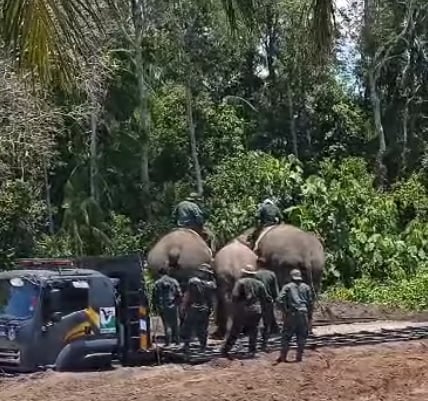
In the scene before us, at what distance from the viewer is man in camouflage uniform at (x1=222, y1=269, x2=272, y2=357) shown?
1653cm

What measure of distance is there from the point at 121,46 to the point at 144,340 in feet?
59.6

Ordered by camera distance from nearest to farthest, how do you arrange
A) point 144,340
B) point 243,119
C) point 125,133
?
point 144,340 → point 125,133 → point 243,119

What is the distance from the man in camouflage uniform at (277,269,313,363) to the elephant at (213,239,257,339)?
1.85 metres

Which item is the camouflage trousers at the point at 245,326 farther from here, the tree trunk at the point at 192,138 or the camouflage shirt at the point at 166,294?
the tree trunk at the point at 192,138

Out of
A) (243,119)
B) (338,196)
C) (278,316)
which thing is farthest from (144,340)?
(243,119)

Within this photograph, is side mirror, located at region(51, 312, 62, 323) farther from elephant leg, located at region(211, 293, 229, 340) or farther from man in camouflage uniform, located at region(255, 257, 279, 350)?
elephant leg, located at region(211, 293, 229, 340)

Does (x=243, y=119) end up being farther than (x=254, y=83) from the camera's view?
No

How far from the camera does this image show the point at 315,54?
9625 mm

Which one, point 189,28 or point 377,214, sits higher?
point 189,28

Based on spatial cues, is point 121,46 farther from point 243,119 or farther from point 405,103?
point 405,103

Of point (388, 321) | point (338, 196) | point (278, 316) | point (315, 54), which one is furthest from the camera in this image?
point (338, 196)

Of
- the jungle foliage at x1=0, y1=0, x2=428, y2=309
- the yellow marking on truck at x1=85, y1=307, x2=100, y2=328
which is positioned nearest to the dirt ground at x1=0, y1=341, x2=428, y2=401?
the yellow marking on truck at x1=85, y1=307, x2=100, y2=328

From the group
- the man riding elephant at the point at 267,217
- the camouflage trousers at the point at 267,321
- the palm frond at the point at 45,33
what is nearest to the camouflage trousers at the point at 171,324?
the camouflage trousers at the point at 267,321

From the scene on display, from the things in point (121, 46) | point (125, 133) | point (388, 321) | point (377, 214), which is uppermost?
point (121, 46)
